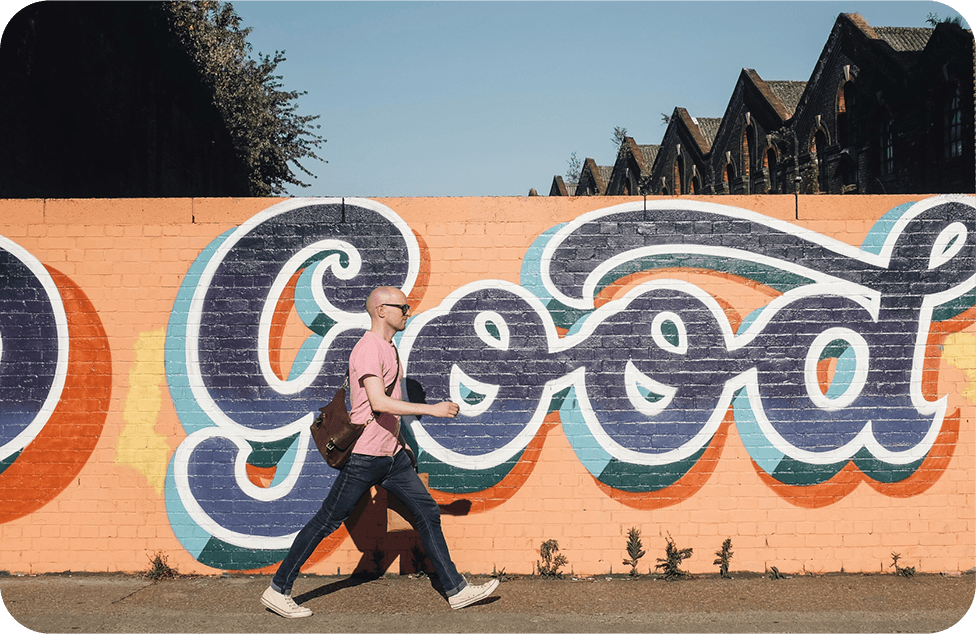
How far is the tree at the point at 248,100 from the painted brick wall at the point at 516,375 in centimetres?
1319

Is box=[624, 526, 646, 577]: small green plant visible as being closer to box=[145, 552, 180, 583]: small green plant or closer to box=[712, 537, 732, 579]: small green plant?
box=[712, 537, 732, 579]: small green plant

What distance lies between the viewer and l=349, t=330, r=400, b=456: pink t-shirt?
161 inches

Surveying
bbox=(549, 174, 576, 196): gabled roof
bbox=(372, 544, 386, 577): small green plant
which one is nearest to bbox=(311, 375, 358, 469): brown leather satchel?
bbox=(372, 544, 386, 577): small green plant

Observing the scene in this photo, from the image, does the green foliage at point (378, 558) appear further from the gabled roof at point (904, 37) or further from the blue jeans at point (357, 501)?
the gabled roof at point (904, 37)

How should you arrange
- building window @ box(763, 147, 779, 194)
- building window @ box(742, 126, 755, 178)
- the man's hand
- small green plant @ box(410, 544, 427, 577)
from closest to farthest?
1. the man's hand
2. small green plant @ box(410, 544, 427, 577)
3. building window @ box(763, 147, 779, 194)
4. building window @ box(742, 126, 755, 178)

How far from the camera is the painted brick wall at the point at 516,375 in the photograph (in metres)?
4.93

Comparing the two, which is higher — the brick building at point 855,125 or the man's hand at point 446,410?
the brick building at point 855,125

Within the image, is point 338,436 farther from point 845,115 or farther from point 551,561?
point 845,115

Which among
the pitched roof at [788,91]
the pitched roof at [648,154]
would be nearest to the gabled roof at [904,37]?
the pitched roof at [788,91]

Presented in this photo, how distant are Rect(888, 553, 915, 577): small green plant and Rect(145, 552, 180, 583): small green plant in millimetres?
4857

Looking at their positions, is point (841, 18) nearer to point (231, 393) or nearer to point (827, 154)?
point (827, 154)

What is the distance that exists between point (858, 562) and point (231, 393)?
4.42 meters

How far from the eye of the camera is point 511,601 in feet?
14.7

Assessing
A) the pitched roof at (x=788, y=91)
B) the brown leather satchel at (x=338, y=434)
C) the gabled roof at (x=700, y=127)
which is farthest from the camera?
the gabled roof at (x=700, y=127)
